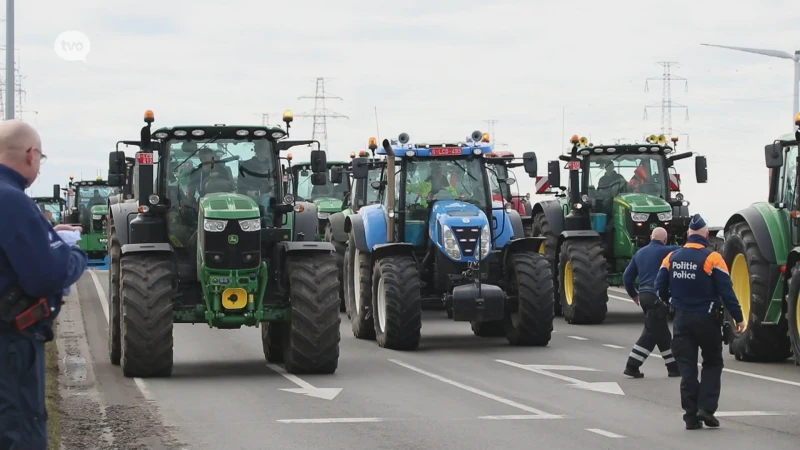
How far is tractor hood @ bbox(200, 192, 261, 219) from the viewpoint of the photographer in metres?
16.4

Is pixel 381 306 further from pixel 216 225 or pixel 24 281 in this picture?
pixel 24 281

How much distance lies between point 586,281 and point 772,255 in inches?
248

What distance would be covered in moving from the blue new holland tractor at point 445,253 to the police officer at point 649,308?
2706 millimetres

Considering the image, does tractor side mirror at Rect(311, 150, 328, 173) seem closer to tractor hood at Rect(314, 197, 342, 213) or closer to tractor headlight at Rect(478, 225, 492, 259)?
tractor headlight at Rect(478, 225, 492, 259)

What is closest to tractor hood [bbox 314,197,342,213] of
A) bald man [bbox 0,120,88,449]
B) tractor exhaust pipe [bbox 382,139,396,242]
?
tractor exhaust pipe [bbox 382,139,396,242]

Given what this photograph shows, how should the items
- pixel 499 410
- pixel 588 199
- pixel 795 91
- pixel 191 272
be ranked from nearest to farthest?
1. pixel 499 410
2. pixel 191 272
3. pixel 588 199
4. pixel 795 91

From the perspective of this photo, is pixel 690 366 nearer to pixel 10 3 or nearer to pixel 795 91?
pixel 10 3

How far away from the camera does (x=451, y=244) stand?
20.0 m

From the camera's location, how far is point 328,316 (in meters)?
16.5

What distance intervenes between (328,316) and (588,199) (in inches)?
403

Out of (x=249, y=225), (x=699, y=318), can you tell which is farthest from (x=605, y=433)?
(x=249, y=225)

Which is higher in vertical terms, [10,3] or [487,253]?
[10,3]

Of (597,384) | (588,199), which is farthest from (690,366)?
(588,199)

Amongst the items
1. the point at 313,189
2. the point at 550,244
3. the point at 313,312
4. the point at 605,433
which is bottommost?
the point at 605,433
